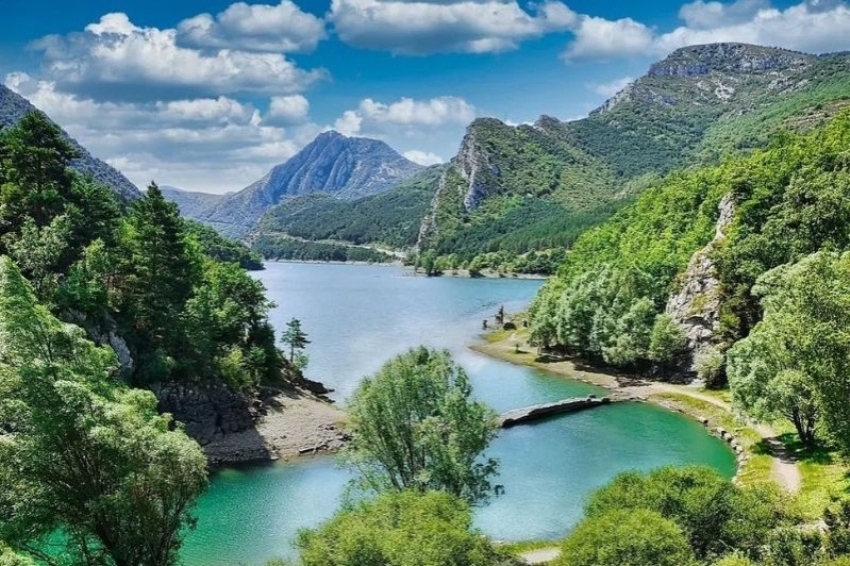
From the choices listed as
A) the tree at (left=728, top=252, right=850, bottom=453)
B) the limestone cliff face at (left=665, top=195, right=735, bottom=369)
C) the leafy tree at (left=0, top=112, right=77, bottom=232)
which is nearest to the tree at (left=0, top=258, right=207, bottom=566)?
the tree at (left=728, top=252, right=850, bottom=453)

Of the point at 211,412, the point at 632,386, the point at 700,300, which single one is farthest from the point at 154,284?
the point at 700,300

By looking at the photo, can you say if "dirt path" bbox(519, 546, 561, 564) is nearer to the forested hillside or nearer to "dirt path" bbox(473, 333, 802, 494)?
"dirt path" bbox(473, 333, 802, 494)

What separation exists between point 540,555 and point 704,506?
36.4 feet


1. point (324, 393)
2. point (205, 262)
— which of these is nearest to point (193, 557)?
point (324, 393)

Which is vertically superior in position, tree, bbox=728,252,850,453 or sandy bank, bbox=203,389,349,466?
tree, bbox=728,252,850,453

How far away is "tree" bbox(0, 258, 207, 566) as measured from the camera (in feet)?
69.2

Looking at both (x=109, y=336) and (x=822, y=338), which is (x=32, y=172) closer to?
(x=109, y=336)

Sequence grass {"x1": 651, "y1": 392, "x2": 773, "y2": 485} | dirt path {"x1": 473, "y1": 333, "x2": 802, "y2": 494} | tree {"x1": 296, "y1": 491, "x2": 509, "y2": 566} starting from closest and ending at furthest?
1. tree {"x1": 296, "y1": 491, "x2": 509, "y2": 566}
2. dirt path {"x1": 473, "y1": 333, "x2": 802, "y2": 494}
3. grass {"x1": 651, "y1": 392, "x2": 773, "y2": 485}

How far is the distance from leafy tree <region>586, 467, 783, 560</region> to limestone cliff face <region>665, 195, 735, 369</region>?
4831 cm

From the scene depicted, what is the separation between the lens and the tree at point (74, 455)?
69.2 ft

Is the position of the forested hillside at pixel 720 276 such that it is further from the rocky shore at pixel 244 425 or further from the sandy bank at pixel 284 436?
the rocky shore at pixel 244 425

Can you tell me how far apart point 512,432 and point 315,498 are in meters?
21.6

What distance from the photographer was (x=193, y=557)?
122 ft

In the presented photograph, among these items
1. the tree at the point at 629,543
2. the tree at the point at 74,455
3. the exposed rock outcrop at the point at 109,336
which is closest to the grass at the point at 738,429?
the tree at the point at 629,543
